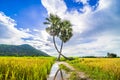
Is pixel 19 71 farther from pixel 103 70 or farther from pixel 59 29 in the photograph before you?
pixel 59 29

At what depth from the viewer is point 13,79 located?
415 inches

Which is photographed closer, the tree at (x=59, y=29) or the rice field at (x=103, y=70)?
the rice field at (x=103, y=70)

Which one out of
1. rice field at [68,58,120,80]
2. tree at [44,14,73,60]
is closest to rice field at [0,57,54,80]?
rice field at [68,58,120,80]

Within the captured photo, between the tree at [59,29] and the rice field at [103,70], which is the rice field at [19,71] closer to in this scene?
the rice field at [103,70]

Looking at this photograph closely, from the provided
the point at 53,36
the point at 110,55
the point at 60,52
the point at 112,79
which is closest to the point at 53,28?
the point at 53,36

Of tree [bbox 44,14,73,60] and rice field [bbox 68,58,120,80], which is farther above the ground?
tree [bbox 44,14,73,60]

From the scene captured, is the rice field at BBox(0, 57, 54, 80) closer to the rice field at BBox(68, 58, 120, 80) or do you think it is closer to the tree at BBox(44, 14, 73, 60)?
the rice field at BBox(68, 58, 120, 80)

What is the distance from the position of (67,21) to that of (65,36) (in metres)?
4.45

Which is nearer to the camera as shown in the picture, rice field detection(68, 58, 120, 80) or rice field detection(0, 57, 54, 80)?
rice field detection(0, 57, 54, 80)

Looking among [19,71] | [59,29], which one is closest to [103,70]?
[19,71]

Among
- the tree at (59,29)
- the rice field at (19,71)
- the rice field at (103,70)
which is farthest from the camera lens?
the tree at (59,29)

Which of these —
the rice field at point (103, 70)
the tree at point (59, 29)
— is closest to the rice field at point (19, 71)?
the rice field at point (103, 70)

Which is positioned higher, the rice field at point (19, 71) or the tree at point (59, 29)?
the tree at point (59, 29)

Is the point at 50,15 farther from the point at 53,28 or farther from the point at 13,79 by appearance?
the point at 13,79
